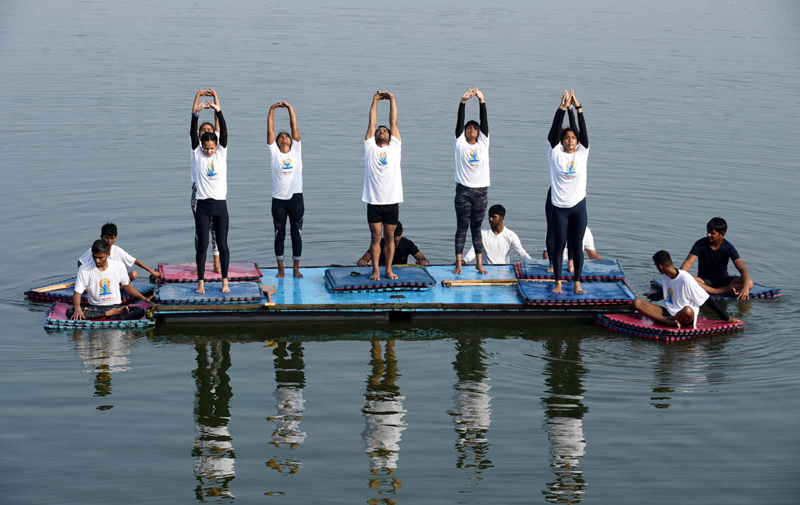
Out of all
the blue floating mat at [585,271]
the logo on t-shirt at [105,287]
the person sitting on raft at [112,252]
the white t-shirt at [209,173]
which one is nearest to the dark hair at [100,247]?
the person sitting on raft at [112,252]

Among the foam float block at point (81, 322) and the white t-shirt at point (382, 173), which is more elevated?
the white t-shirt at point (382, 173)

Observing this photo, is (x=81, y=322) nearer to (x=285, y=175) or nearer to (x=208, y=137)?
(x=208, y=137)

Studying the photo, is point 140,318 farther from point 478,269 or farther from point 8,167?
point 8,167

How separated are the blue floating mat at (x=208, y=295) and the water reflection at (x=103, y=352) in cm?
76

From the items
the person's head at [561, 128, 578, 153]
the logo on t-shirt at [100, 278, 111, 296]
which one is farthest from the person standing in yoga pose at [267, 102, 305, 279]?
the person's head at [561, 128, 578, 153]

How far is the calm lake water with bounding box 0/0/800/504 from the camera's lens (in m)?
10.3

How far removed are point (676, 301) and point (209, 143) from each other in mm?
6725

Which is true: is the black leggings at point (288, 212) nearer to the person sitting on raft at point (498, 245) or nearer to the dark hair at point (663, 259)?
the person sitting on raft at point (498, 245)

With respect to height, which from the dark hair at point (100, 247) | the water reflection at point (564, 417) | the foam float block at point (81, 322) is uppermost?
the dark hair at point (100, 247)

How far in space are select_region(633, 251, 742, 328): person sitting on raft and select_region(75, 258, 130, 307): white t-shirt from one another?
7208 mm

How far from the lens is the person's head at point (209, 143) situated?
13.4 m

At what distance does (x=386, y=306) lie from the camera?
14.1m

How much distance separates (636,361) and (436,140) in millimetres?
14103

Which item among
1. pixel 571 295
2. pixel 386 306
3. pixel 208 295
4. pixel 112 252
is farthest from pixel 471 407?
pixel 112 252
